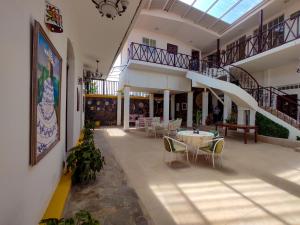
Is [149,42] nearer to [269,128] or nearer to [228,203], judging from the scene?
[269,128]

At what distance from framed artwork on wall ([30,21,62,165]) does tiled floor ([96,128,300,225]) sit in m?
1.66

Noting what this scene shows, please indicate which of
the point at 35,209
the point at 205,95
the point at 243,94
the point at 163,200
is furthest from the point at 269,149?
the point at 35,209

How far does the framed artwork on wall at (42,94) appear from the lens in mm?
1670

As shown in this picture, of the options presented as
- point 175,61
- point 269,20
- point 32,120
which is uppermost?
point 269,20

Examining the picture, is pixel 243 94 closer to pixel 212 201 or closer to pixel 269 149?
pixel 269 149

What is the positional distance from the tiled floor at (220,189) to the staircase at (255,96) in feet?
10.6

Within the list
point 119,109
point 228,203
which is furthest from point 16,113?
point 119,109

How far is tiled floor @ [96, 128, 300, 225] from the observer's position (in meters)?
2.56

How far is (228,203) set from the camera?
2.90 metres

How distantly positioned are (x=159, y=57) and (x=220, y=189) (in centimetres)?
968

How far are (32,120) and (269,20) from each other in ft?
41.7

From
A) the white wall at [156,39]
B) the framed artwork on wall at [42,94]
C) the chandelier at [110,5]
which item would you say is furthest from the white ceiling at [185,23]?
the framed artwork on wall at [42,94]

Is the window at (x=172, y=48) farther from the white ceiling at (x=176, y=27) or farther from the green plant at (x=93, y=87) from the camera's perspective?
the green plant at (x=93, y=87)

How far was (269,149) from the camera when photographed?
22.6ft
